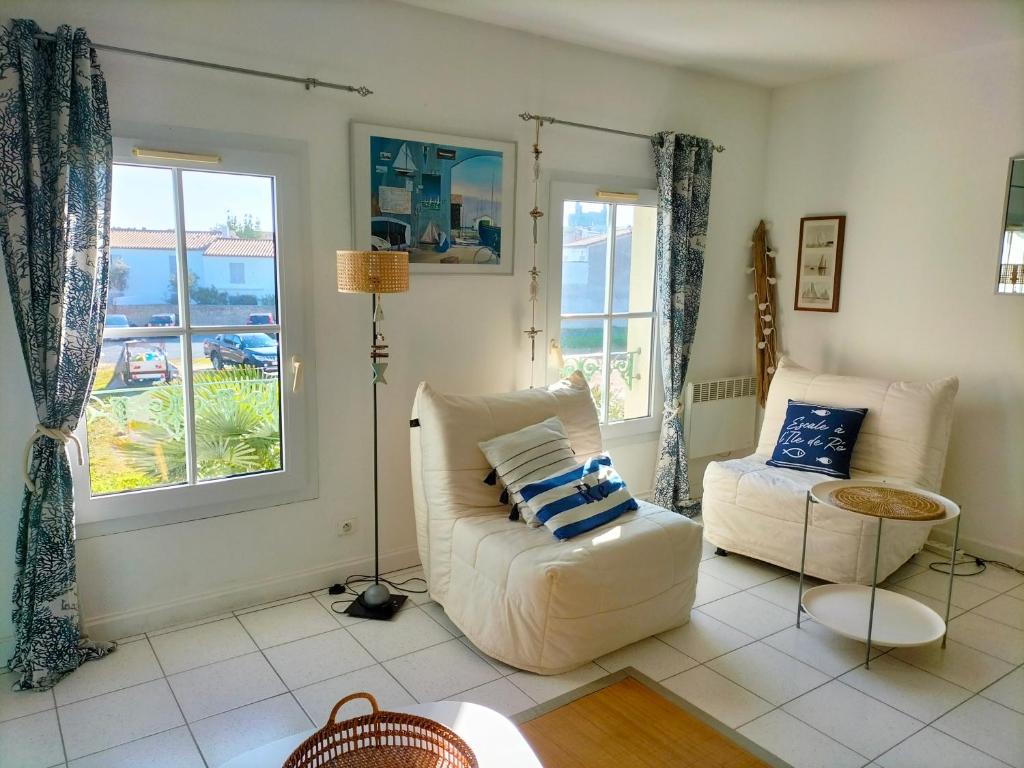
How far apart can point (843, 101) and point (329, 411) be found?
327 centimetres

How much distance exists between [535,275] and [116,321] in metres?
1.87

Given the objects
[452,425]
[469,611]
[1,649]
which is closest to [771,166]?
[452,425]

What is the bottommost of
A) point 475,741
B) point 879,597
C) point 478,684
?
point 478,684

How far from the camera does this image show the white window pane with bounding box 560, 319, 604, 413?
3826mm

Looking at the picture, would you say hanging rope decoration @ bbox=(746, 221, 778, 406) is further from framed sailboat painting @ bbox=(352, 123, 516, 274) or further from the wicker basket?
the wicker basket

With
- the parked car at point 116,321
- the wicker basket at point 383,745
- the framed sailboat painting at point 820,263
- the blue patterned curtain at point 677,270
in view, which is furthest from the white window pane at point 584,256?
the wicker basket at point 383,745

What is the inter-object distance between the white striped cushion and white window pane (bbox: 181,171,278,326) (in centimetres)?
106

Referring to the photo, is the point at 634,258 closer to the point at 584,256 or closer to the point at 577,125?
the point at 584,256

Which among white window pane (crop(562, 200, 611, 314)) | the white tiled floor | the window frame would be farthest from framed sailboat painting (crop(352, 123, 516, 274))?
the white tiled floor

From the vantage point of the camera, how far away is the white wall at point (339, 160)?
2564 mm

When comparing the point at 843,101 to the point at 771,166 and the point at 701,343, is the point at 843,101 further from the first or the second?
the point at 701,343

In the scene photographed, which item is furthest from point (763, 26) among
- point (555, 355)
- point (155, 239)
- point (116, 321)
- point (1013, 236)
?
point (116, 321)

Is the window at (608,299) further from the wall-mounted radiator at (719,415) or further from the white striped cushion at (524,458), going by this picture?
the white striped cushion at (524,458)

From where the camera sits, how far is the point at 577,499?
2760mm
